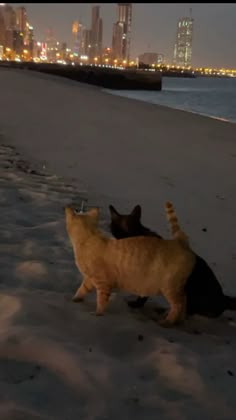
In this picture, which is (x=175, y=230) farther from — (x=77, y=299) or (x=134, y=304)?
(x=77, y=299)

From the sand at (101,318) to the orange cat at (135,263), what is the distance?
179 millimetres

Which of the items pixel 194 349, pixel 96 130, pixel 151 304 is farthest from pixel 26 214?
pixel 96 130

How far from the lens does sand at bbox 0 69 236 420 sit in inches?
80.5

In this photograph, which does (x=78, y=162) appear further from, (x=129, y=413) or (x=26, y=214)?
(x=129, y=413)

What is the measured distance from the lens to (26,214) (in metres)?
4.57

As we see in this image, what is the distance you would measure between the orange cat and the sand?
179mm

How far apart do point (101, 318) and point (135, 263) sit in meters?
0.35

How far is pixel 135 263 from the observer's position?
2695 millimetres

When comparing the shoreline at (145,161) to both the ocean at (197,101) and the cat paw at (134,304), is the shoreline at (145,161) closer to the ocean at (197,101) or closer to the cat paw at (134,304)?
the cat paw at (134,304)

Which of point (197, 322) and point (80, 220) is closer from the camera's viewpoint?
point (80, 220)

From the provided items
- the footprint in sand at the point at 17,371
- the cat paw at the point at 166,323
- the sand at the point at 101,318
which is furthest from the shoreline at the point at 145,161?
the footprint in sand at the point at 17,371

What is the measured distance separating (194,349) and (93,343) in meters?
0.50

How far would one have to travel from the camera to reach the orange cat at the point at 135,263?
8.79ft

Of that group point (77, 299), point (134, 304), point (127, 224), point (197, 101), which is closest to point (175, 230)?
point (127, 224)
